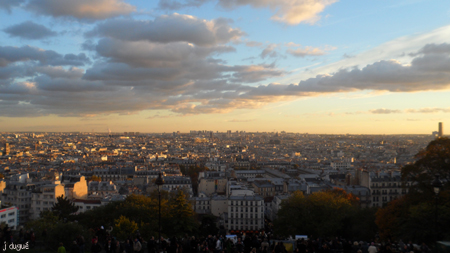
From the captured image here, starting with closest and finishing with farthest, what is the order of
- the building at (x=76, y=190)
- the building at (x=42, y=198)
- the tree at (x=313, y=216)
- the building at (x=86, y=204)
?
the tree at (x=313, y=216) → the building at (x=86, y=204) → the building at (x=42, y=198) → the building at (x=76, y=190)

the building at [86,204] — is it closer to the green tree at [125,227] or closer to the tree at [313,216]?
the green tree at [125,227]

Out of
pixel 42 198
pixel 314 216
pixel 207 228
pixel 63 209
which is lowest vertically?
pixel 207 228

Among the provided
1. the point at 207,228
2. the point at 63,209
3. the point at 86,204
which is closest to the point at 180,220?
the point at 207,228

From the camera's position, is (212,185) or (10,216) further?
(212,185)

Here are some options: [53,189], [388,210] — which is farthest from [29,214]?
[388,210]

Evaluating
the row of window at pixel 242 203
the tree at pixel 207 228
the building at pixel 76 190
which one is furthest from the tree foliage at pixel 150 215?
the building at pixel 76 190

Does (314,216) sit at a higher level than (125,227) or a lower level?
lower

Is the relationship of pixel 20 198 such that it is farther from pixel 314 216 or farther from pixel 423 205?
pixel 423 205

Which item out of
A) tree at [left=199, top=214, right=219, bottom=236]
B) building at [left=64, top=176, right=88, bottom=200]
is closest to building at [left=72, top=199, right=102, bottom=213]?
building at [left=64, top=176, right=88, bottom=200]
